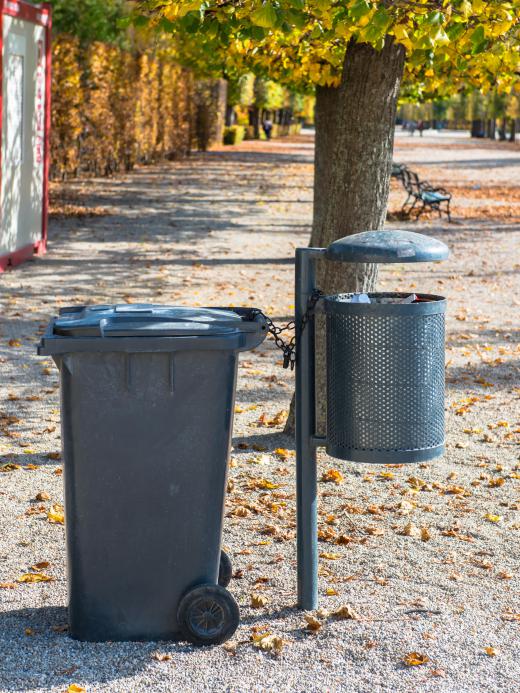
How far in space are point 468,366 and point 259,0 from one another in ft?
14.6

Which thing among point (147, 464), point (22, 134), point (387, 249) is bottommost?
point (147, 464)

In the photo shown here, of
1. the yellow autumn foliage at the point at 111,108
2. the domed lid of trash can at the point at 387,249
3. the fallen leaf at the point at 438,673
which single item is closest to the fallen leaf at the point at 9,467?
the domed lid of trash can at the point at 387,249

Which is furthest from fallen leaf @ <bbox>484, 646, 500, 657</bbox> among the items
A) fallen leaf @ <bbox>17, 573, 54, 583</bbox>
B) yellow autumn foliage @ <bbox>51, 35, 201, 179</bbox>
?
yellow autumn foliage @ <bbox>51, 35, 201, 179</bbox>

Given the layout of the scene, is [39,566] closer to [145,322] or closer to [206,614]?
[206,614]

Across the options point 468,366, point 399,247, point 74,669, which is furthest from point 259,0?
point 468,366

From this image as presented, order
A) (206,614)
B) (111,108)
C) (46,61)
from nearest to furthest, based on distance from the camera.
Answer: (206,614), (46,61), (111,108)

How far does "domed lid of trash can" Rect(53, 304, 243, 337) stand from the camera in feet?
12.2

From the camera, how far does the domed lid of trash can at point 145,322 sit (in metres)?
3.71

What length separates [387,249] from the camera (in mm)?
3875

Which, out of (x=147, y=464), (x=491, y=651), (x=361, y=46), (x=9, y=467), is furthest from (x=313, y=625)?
(x=361, y=46)

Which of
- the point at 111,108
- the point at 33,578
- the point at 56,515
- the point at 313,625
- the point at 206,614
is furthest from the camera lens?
the point at 111,108

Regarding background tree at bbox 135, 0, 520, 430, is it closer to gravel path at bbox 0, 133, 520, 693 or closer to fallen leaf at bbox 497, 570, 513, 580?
gravel path at bbox 0, 133, 520, 693

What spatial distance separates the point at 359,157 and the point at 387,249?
8.32 ft

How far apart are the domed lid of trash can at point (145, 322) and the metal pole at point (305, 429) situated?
0.93 ft
